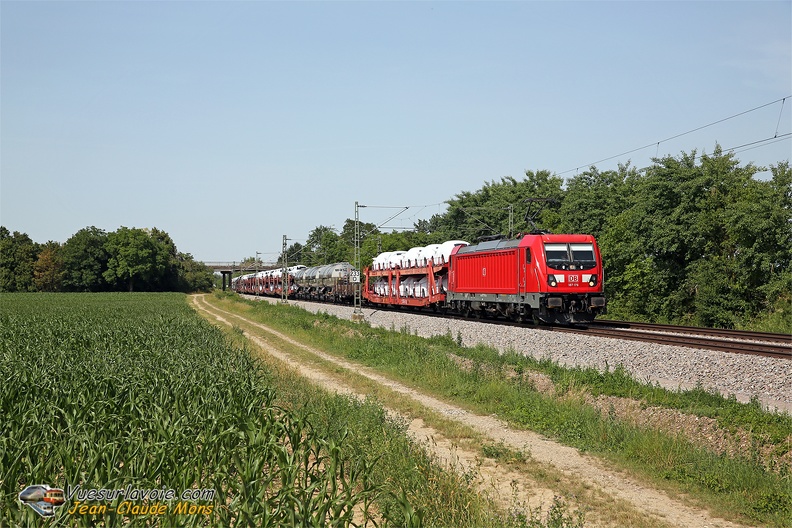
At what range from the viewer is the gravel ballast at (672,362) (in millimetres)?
16614

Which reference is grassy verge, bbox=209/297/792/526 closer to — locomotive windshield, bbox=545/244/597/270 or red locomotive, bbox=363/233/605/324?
red locomotive, bbox=363/233/605/324

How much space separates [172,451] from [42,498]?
1.55 m

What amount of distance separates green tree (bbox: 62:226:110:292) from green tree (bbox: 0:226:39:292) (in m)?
6.41

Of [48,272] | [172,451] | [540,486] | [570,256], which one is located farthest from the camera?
[48,272]

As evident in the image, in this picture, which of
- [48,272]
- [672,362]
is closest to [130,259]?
[48,272]

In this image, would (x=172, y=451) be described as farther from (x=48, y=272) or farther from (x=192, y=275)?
(x=192, y=275)

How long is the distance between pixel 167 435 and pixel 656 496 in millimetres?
6610

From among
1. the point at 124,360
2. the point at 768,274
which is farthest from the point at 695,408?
the point at 768,274

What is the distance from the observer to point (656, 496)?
1025 centimetres

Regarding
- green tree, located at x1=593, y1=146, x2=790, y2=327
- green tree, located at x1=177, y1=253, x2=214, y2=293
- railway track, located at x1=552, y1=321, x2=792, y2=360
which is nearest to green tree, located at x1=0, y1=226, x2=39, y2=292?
green tree, located at x1=177, y1=253, x2=214, y2=293

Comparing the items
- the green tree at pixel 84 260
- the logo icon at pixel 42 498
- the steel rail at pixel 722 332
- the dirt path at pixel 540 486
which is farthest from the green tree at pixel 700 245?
the green tree at pixel 84 260

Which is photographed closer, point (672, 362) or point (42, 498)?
point (42, 498)

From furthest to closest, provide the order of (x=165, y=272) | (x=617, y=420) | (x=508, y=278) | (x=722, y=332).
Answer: (x=165, y=272) < (x=508, y=278) < (x=722, y=332) < (x=617, y=420)

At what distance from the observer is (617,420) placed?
14141mm
